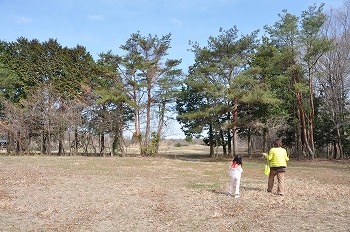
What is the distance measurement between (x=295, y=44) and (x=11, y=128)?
85.8 feet

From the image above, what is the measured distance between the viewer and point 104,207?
735cm

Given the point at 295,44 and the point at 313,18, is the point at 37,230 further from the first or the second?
the point at 313,18

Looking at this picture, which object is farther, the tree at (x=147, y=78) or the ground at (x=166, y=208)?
the tree at (x=147, y=78)

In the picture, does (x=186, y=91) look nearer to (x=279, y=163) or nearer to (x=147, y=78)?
(x=147, y=78)

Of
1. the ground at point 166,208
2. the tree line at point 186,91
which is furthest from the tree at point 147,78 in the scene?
the ground at point 166,208

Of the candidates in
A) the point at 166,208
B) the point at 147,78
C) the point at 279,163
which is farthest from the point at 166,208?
the point at 147,78

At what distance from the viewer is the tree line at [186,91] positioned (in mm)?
25297

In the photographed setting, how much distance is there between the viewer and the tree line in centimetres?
2530

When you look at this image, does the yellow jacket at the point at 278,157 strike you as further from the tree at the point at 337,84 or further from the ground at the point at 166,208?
the tree at the point at 337,84

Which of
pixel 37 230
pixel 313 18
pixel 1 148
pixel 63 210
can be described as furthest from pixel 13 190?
pixel 1 148

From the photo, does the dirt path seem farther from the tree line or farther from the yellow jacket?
the tree line

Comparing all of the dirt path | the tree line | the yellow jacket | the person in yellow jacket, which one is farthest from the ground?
the tree line

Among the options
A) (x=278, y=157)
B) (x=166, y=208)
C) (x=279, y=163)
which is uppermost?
(x=278, y=157)

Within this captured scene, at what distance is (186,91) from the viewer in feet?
104
